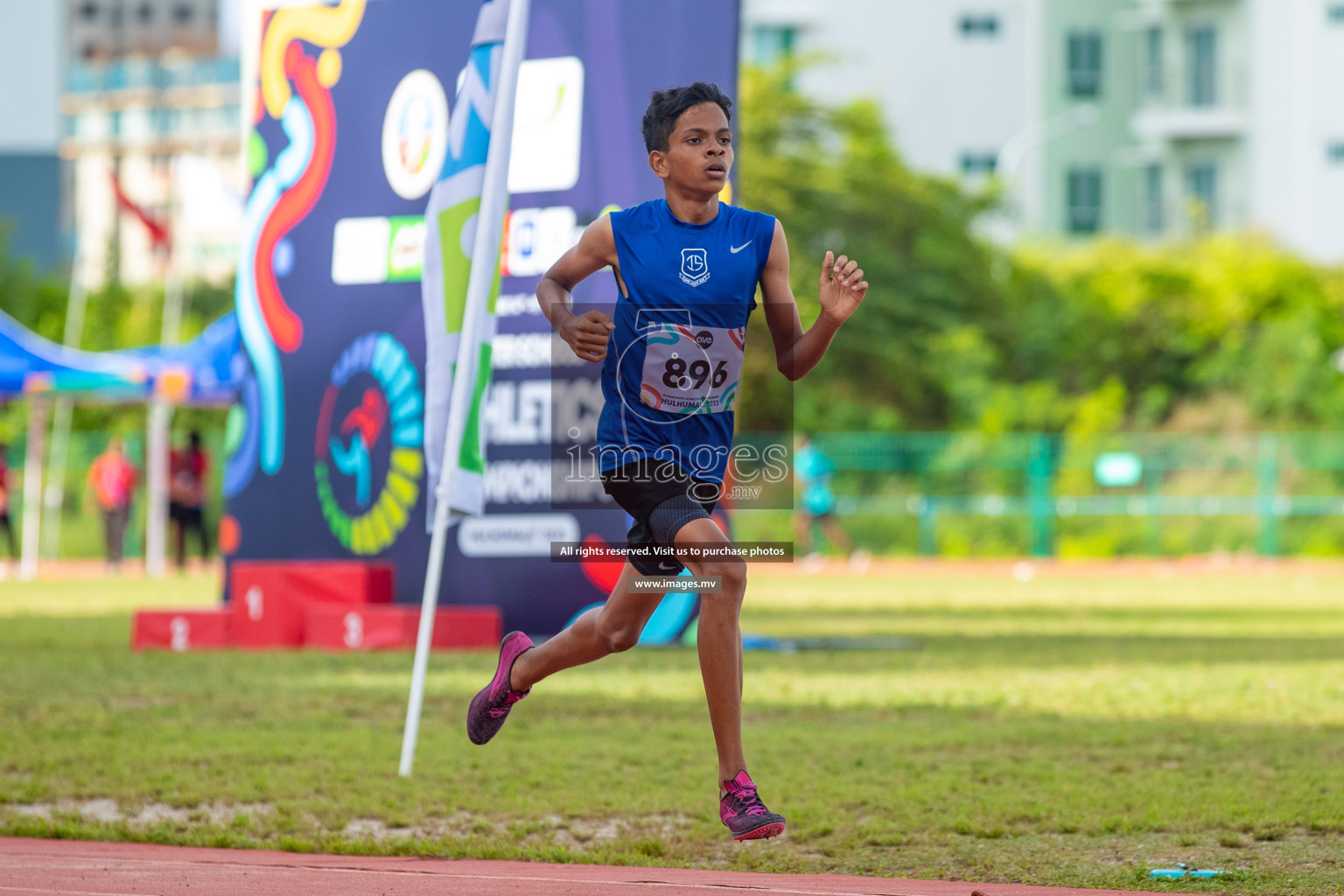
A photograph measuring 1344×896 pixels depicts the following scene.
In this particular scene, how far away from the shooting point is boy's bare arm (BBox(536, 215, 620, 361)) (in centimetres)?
545

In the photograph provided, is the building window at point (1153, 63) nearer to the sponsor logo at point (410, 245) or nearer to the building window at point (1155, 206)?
the building window at point (1155, 206)

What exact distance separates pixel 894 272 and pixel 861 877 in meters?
34.2

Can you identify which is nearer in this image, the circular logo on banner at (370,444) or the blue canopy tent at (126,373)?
the circular logo on banner at (370,444)

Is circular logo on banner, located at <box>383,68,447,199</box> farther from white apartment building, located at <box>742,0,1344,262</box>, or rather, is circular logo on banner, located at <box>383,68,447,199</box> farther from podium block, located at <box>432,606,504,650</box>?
white apartment building, located at <box>742,0,1344,262</box>

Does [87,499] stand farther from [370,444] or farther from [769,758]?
[769,758]

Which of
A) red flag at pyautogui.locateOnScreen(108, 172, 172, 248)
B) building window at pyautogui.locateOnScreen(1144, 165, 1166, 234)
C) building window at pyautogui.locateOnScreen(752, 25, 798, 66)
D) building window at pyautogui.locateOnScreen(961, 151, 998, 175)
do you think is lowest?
red flag at pyautogui.locateOnScreen(108, 172, 172, 248)

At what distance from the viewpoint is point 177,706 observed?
10602mm

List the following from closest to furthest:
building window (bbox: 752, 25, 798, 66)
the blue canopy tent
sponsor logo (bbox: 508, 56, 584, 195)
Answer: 1. sponsor logo (bbox: 508, 56, 584, 195)
2. the blue canopy tent
3. building window (bbox: 752, 25, 798, 66)

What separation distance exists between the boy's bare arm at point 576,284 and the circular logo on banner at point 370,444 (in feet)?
27.9

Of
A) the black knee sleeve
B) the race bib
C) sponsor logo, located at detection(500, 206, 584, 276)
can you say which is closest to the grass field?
the black knee sleeve

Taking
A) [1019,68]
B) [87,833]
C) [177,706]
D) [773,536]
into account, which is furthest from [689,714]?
[1019,68]

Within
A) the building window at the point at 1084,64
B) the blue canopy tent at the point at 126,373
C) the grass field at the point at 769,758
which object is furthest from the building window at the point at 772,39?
the grass field at the point at 769,758

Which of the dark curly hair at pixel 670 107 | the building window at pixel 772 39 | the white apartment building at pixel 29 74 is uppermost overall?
the building window at pixel 772 39

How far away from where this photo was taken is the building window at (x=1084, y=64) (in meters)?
50.0
